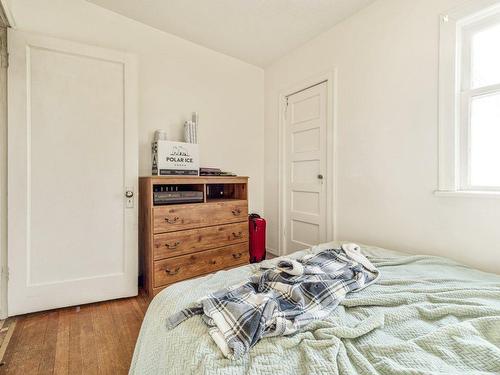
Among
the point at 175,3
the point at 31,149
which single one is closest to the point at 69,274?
the point at 31,149

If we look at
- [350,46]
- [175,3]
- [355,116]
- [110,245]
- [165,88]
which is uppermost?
[175,3]

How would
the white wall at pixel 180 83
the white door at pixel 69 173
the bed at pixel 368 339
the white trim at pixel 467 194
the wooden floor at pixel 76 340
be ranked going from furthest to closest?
the white wall at pixel 180 83, the white door at pixel 69 173, the white trim at pixel 467 194, the wooden floor at pixel 76 340, the bed at pixel 368 339

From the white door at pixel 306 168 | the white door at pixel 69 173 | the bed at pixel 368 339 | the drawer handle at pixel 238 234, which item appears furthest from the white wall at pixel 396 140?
the white door at pixel 69 173

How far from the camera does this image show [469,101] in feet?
5.25

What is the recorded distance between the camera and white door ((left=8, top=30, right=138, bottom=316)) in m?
1.76

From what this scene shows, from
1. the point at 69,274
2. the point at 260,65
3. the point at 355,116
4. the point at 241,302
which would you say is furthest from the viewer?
the point at 260,65

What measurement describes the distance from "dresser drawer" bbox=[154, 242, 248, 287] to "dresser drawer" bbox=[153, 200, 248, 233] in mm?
268

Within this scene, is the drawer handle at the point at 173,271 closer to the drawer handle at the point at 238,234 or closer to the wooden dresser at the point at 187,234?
the wooden dresser at the point at 187,234

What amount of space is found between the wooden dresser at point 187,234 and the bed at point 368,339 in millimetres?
1045

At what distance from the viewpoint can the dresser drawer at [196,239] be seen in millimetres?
2079

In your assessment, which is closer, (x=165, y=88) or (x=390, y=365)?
(x=390, y=365)

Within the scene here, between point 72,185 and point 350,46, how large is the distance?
2652 mm

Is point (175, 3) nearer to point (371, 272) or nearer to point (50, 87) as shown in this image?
point (50, 87)

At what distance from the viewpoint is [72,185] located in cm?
192
